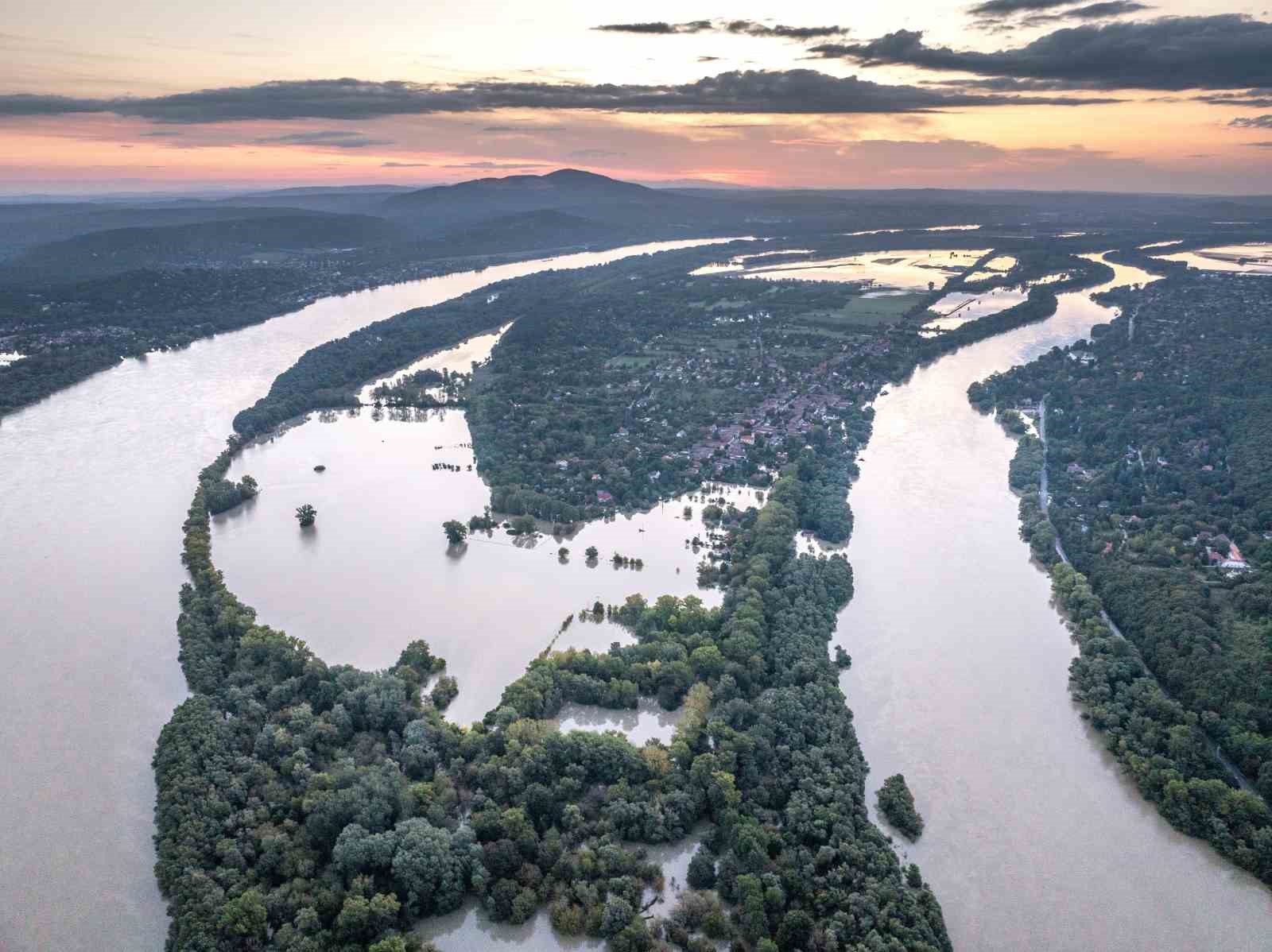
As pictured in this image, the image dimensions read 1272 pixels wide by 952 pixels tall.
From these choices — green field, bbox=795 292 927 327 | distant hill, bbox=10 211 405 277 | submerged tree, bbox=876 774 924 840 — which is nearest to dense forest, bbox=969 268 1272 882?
submerged tree, bbox=876 774 924 840

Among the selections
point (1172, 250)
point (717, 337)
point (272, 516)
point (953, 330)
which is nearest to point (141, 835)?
point (272, 516)

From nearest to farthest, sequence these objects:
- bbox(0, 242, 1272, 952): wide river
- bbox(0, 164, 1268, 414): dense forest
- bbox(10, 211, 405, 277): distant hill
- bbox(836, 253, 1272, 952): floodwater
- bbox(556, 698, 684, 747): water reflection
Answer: bbox(836, 253, 1272, 952): floodwater < bbox(0, 242, 1272, 952): wide river < bbox(556, 698, 684, 747): water reflection < bbox(0, 164, 1268, 414): dense forest < bbox(10, 211, 405, 277): distant hill

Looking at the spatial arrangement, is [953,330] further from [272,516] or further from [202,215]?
[202,215]

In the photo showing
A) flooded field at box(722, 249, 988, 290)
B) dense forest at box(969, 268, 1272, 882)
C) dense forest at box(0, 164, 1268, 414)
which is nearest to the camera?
dense forest at box(969, 268, 1272, 882)

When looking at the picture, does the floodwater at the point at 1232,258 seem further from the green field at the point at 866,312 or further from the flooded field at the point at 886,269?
the green field at the point at 866,312

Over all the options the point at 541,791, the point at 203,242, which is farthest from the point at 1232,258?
the point at 203,242

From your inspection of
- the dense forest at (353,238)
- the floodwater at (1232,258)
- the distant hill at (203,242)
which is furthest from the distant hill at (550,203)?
the floodwater at (1232,258)

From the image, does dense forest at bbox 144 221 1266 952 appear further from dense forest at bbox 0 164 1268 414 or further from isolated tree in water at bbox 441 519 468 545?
dense forest at bbox 0 164 1268 414
